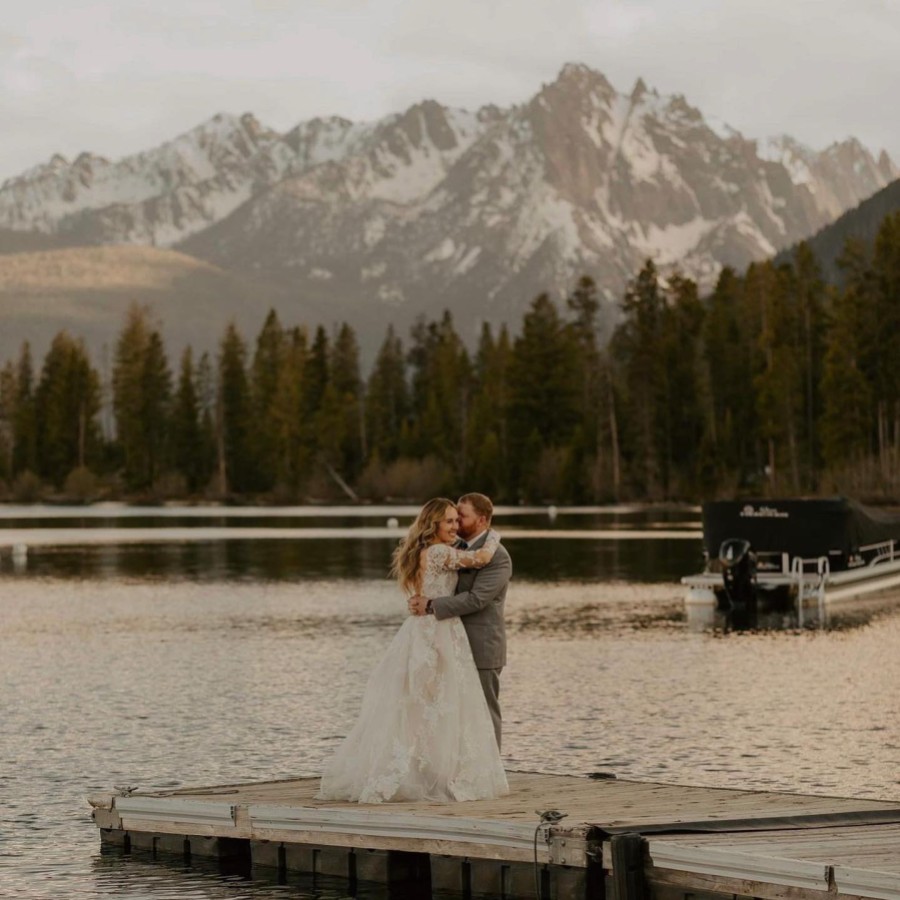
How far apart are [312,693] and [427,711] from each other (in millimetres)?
13466

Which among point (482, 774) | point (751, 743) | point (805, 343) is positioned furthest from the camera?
point (805, 343)

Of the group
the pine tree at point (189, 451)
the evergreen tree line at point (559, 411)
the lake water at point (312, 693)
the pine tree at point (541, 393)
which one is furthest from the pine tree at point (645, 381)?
the lake water at point (312, 693)

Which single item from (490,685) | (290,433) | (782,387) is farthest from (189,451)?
(490,685)

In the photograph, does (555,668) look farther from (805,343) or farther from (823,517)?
(805,343)

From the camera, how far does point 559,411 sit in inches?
6535

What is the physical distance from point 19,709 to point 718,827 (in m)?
Answer: 15.4

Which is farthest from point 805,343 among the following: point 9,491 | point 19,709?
point 19,709

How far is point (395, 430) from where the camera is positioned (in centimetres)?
18600

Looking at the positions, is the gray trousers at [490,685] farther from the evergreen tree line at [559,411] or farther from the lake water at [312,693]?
the evergreen tree line at [559,411]

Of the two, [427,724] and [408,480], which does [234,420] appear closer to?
[408,480]

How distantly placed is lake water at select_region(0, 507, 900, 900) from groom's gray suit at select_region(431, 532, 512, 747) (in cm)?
229

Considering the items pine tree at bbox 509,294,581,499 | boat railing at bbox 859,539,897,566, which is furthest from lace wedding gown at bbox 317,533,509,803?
pine tree at bbox 509,294,581,499

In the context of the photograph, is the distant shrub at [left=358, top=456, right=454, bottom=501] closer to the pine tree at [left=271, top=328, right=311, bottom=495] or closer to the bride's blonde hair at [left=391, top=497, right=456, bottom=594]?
the pine tree at [left=271, top=328, right=311, bottom=495]

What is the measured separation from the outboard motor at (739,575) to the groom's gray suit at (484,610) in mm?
32061
